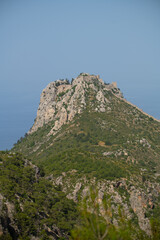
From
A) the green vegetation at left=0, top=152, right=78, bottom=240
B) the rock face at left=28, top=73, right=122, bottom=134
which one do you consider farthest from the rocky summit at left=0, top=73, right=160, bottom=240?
the rock face at left=28, top=73, right=122, bottom=134

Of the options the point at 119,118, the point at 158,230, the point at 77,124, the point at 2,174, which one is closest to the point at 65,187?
the point at 2,174

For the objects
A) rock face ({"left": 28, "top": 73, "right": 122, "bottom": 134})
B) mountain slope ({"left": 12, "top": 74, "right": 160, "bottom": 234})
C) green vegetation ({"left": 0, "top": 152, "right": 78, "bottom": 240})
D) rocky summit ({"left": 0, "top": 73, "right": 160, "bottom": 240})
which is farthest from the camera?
rock face ({"left": 28, "top": 73, "right": 122, "bottom": 134})

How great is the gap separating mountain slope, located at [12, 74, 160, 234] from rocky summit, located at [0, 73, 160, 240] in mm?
145

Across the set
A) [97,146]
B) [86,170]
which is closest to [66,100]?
[97,146]

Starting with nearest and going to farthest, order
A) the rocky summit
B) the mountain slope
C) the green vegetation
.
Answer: the rocky summit < the green vegetation < the mountain slope

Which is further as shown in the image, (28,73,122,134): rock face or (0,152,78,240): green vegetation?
(28,73,122,134): rock face

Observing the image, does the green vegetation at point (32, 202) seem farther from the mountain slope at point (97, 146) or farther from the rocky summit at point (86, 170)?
the mountain slope at point (97, 146)

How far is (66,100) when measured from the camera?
116875 millimetres

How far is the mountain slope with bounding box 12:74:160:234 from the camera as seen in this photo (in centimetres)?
5909

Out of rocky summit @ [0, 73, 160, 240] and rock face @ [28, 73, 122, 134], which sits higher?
rock face @ [28, 73, 122, 134]

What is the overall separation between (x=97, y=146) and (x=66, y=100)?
100.0 ft

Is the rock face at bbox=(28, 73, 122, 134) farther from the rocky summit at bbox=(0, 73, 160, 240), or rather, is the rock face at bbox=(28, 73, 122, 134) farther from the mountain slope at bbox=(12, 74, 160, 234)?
the rocky summit at bbox=(0, 73, 160, 240)

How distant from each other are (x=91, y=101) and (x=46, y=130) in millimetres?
19588

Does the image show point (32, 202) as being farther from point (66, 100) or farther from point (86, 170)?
point (66, 100)
